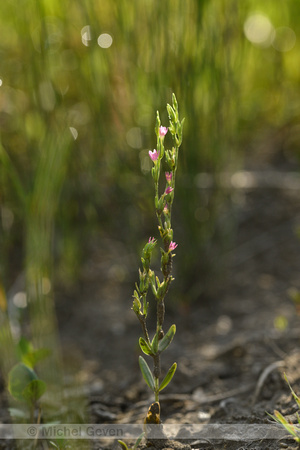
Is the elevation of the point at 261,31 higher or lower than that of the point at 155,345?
higher

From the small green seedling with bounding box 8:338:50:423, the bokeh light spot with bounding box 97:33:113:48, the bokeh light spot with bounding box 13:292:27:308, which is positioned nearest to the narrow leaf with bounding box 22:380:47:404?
the small green seedling with bounding box 8:338:50:423

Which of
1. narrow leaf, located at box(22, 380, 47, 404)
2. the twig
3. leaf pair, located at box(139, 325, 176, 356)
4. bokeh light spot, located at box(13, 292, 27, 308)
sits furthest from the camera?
bokeh light spot, located at box(13, 292, 27, 308)

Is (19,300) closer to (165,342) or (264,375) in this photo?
(264,375)

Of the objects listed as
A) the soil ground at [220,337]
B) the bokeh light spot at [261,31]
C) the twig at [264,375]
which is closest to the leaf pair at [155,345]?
the soil ground at [220,337]

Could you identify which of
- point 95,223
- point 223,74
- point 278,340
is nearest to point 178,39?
point 223,74

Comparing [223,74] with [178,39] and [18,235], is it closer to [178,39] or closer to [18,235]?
[178,39]

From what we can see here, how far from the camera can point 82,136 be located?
1.98 m

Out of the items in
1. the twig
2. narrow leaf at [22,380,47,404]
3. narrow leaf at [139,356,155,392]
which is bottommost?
the twig

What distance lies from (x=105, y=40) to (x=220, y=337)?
0.97 meters

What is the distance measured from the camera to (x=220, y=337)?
1659 millimetres

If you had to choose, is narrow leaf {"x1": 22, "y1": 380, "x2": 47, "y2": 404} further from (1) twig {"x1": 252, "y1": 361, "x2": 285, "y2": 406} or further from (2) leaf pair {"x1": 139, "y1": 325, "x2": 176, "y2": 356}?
(1) twig {"x1": 252, "y1": 361, "x2": 285, "y2": 406}

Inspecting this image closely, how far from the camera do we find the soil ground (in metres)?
1.16

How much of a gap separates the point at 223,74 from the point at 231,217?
0.55 metres

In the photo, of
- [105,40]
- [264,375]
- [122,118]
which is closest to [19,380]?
[264,375]
